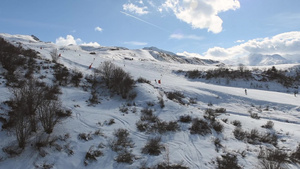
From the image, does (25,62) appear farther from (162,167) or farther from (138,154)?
(162,167)

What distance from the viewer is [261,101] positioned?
733 inches

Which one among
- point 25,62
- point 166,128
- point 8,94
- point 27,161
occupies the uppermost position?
point 25,62

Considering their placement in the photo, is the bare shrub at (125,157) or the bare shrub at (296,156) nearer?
the bare shrub at (125,157)

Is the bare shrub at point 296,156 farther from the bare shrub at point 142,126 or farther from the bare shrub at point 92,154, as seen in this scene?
the bare shrub at point 92,154

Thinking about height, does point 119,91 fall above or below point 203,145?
above

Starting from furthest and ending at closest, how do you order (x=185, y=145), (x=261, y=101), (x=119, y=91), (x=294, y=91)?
(x=294, y=91) → (x=261, y=101) → (x=119, y=91) → (x=185, y=145)

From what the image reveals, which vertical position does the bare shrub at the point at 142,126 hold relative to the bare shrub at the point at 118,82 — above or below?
below

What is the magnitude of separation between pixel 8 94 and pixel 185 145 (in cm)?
1023

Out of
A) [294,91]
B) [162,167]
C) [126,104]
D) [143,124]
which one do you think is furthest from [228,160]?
[294,91]

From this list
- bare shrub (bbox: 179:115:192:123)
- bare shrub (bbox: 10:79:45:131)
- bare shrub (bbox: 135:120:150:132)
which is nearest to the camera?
bare shrub (bbox: 10:79:45:131)

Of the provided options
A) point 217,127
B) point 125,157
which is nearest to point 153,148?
point 125,157

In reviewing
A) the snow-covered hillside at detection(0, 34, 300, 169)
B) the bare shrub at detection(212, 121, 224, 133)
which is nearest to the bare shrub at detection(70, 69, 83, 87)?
the snow-covered hillside at detection(0, 34, 300, 169)

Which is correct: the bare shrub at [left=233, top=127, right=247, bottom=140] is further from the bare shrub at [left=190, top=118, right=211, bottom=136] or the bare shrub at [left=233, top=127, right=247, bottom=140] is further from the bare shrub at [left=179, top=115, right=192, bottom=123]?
the bare shrub at [left=179, top=115, right=192, bottom=123]

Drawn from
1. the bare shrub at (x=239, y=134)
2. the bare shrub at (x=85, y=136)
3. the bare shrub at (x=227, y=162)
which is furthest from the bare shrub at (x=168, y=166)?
the bare shrub at (x=239, y=134)
